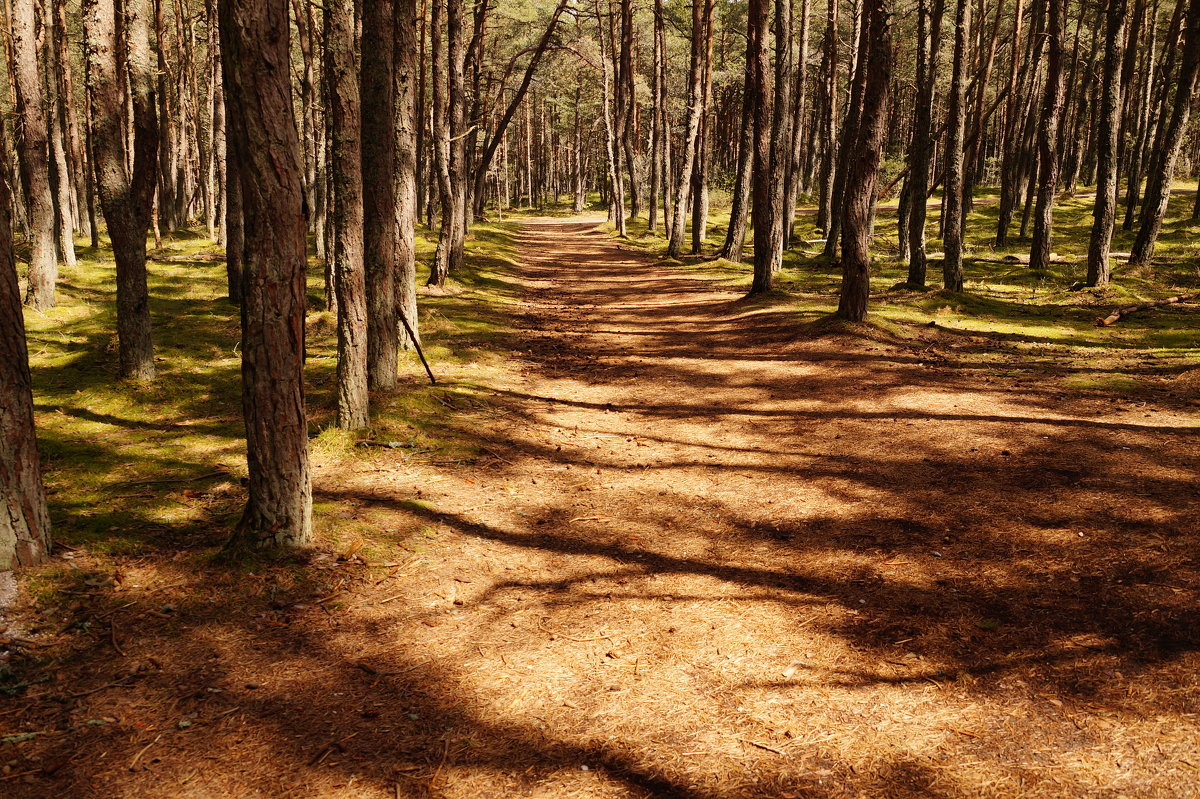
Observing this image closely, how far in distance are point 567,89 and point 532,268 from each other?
1784 inches

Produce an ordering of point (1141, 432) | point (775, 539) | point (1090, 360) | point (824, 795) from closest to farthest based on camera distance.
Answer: point (824, 795)
point (775, 539)
point (1141, 432)
point (1090, 360)

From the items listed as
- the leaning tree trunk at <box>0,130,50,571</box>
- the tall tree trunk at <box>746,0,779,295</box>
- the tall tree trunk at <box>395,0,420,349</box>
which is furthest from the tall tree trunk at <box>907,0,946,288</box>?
the leaning tree trunk at <box>0,130,50,571</box>

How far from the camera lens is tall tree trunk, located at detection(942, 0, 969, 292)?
16.0 meters

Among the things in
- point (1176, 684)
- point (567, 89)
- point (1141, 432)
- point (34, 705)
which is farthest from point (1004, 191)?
point (567, 89)

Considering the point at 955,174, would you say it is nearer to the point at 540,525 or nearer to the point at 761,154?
the point at 761,154

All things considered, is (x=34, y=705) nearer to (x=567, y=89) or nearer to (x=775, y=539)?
(x=775, y=539)

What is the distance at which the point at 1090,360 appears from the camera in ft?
35.8

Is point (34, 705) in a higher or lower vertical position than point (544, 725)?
higher

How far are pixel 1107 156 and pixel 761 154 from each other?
25.8 feet

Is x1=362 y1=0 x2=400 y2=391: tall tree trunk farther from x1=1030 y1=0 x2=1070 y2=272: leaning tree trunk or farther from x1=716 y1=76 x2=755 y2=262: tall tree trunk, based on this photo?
x1=1030 y1=0 x2=1070 y2=272: leaning tree trunk

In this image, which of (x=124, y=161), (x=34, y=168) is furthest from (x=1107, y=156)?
(x=34, y=168)

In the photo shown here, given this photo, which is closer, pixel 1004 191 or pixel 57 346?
pixel 57 346

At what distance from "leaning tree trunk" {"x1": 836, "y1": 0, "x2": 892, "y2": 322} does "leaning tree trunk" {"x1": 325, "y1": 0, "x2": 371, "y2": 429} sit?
8467 millimetres

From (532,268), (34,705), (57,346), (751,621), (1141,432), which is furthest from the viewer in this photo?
(532,268)
